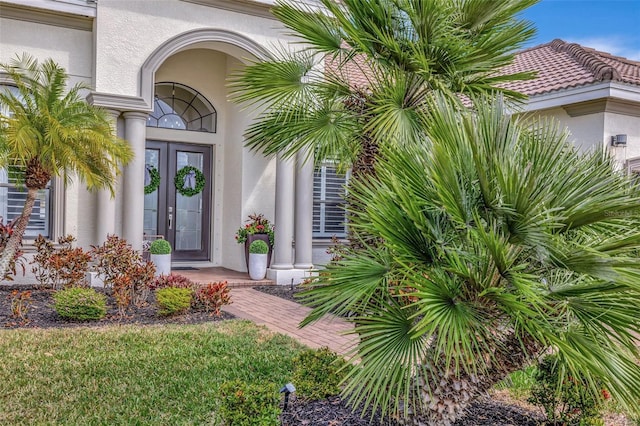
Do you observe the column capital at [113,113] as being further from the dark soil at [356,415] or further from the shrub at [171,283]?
the dark soil at [356,415]

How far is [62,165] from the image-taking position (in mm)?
7465

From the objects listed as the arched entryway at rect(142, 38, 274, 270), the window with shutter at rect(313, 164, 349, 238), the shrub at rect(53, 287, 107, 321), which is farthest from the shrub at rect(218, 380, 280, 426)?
the window with shutter at rect(313, 164, 349, 238)

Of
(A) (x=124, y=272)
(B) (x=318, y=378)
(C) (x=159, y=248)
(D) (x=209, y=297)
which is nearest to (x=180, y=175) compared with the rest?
(C) (x=159, y=248)

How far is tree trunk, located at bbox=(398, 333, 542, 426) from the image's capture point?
9.60ft

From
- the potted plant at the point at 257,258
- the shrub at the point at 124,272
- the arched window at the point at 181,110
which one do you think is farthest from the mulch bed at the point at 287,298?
the arched window at the point at 181,110

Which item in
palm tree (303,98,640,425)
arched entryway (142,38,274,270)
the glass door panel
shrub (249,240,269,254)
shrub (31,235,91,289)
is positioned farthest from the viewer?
the glass door panel

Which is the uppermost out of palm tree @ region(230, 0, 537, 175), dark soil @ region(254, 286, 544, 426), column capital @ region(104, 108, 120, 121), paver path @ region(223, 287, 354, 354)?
column capital @ region(104, 108, 120, 121)

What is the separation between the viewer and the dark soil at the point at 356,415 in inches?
132

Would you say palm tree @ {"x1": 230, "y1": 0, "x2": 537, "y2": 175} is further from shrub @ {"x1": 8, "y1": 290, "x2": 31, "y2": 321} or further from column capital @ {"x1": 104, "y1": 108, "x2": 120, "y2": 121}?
column capital @ {"x1": 104, "y1": 108, "x2": 120, "y2": 121}

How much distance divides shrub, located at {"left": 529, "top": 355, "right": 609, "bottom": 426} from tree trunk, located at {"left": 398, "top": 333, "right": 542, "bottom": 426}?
1.82ft

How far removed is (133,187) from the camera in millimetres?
9531

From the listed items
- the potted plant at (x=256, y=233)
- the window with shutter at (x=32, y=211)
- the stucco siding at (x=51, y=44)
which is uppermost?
Answer: the stucco siding at (x=51, y=44)

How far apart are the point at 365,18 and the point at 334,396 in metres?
2.93

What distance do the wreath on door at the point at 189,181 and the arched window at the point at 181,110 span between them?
1006 mm
